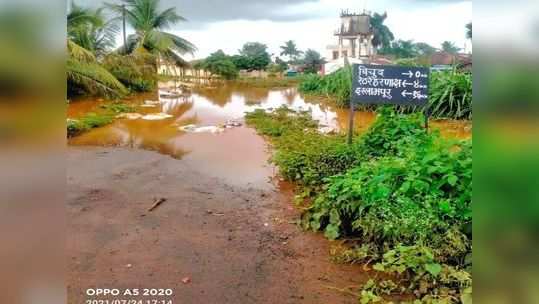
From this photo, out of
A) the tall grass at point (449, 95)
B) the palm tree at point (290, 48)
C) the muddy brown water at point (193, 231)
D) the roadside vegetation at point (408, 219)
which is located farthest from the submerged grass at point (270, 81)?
the roadside vegetation at point (408, 219)

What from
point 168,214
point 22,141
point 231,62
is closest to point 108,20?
point 168,214

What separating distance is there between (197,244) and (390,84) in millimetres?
2069

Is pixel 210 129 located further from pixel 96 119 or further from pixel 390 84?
pixel 390 84

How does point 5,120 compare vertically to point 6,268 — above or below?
above

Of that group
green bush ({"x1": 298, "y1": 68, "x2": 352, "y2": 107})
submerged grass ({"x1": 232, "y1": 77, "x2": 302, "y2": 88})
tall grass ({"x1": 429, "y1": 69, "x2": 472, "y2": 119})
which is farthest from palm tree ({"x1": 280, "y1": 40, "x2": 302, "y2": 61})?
submerged grass ({"x1": 232, "y1": 77, "x2": 302, "y2": 88})

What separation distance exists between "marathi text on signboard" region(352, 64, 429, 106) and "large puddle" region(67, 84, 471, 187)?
0.49 m

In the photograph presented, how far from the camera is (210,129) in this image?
6969 millimetres

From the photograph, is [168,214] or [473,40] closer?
[473,40]

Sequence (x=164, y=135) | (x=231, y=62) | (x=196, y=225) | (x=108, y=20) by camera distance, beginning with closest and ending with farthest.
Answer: (x=196, y=225), (x=108, y=20), (x=164, y=135), (x=231, y=62)

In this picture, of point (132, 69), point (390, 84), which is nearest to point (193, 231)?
point (390, 84)

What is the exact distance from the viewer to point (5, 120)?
0.79m

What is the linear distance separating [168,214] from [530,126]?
2.57 meters

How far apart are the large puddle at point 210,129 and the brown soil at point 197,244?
695mm

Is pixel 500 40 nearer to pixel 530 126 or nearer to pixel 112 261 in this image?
pixel 530 126
